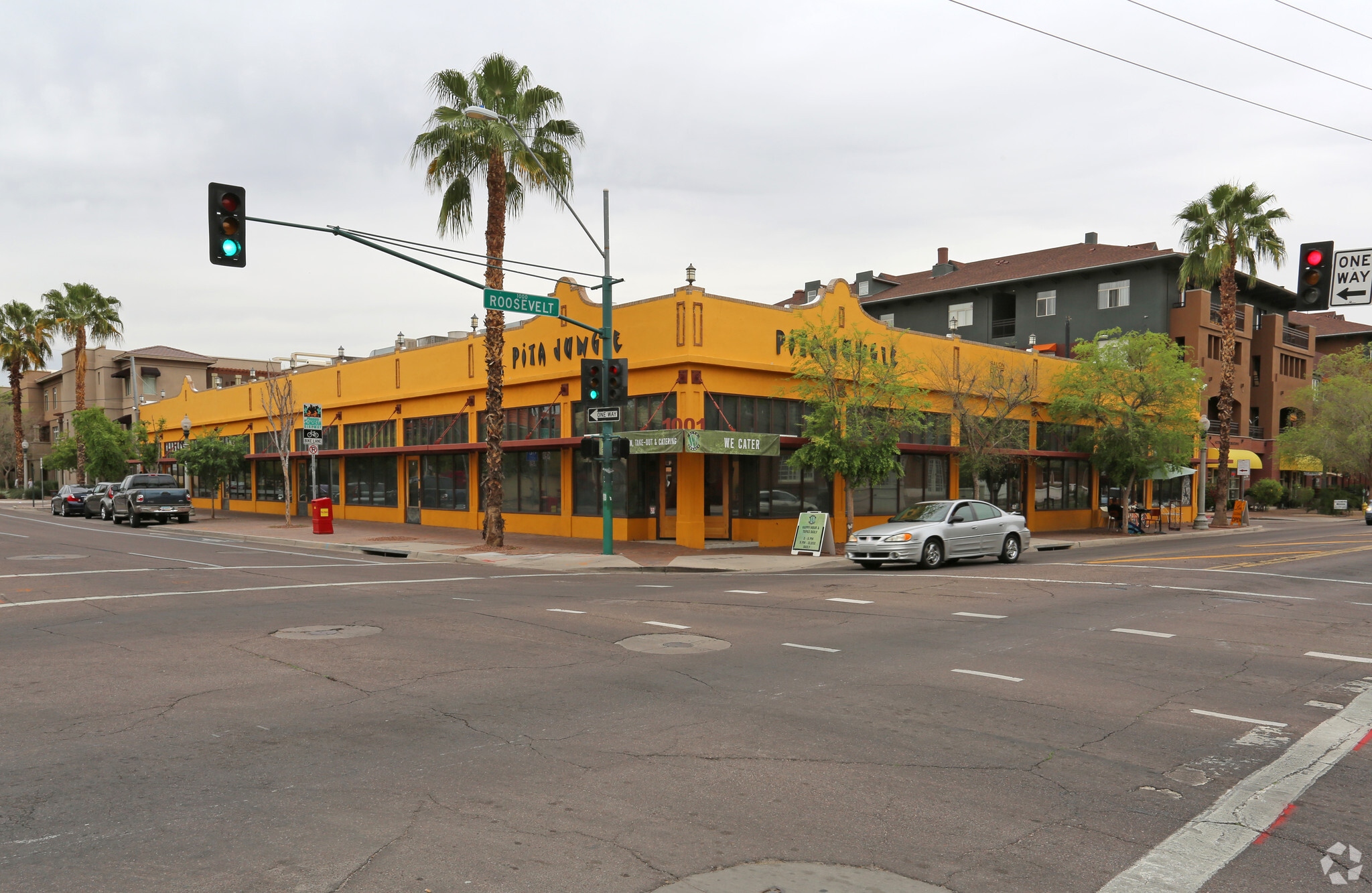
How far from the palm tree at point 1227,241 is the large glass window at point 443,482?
29.6 metres

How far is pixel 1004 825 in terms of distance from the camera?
511 cm

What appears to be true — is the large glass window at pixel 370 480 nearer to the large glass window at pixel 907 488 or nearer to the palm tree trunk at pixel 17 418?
the large glass window at pixel 907 488

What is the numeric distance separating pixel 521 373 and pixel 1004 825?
87.0 ft

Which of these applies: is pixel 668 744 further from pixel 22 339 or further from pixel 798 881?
pixel 22 339

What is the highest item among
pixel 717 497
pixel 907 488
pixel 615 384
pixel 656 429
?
pixel 615 384

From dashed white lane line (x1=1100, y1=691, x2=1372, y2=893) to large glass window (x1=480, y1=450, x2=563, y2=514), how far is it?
2348 cm

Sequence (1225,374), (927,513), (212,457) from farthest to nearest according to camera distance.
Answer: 1. (212,457)
2. (1225,374)
3. (927,513)

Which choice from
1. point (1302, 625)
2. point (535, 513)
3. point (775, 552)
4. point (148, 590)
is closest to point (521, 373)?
point (535, 513)

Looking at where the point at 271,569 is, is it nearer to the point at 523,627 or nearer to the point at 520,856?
the point at 523,627

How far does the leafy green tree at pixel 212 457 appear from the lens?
40.4 meters

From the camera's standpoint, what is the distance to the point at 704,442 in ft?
76.1

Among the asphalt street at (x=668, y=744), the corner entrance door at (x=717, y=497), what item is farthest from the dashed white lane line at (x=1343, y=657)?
the corner entrance door at (x=717, y=497)

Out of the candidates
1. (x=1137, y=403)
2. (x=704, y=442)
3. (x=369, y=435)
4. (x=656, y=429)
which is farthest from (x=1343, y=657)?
(x=369, y=435)

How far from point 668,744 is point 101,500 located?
44.7m
